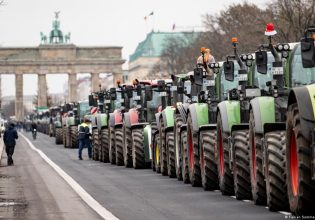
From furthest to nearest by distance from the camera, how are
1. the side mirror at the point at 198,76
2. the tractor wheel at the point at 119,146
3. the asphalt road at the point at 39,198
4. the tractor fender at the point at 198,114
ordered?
the tractor wheel at the point at 119,146 → the side mirror at the point at 198,76 → the tractor fender at the point at 198,114 → the asphalt road at the point at 39,198

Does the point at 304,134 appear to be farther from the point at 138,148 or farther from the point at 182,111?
the point at 138,148

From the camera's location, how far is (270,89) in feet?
61.7

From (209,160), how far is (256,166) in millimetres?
A: 4124

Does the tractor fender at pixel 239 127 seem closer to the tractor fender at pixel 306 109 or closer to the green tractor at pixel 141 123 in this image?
the tractor fender at pixel 306 109

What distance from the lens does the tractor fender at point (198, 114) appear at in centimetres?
2312

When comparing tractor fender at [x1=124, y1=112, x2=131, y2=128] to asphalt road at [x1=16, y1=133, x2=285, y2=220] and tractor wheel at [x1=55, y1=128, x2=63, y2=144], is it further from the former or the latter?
tractor wheel at [x1=55, y1=128, x2=63, y2=144]

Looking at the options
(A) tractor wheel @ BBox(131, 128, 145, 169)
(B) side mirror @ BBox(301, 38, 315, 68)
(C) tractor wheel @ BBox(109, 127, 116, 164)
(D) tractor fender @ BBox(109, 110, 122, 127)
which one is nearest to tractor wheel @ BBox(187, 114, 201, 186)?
(A) tractor wheel @ BBox(131, 128, 145, 169)

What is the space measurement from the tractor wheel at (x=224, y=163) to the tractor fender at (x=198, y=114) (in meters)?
1.86

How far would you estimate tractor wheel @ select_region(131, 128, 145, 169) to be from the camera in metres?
32.2

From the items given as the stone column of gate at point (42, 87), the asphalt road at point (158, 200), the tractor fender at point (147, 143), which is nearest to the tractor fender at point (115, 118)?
the tractor fender at point (147, 143)

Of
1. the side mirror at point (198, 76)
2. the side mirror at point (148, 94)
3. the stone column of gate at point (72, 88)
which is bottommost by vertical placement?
the side mirror at point (148, 94)

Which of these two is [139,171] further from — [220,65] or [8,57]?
[8,57]

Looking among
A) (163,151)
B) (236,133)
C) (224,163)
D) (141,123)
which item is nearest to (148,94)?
(141,123)

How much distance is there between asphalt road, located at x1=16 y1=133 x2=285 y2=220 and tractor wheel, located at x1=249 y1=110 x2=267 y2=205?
0.58ft
